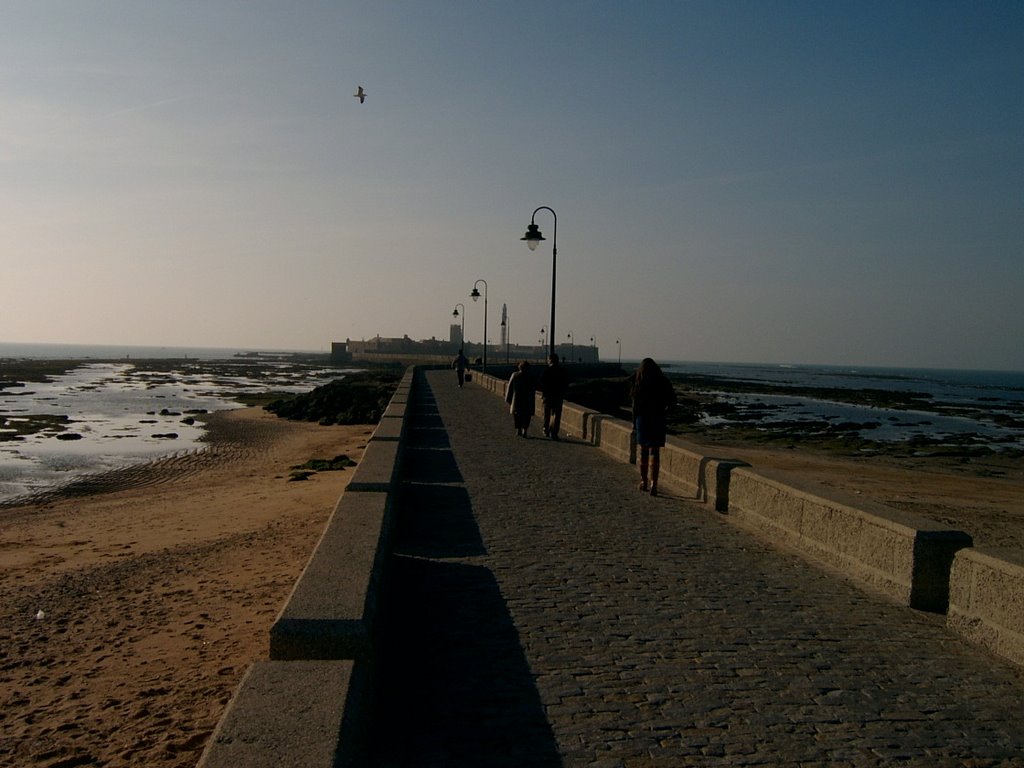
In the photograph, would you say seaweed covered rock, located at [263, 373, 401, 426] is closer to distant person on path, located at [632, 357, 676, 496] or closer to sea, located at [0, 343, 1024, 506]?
sea, located at [0, 343, 1024, 506]

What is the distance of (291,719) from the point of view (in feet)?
10.8

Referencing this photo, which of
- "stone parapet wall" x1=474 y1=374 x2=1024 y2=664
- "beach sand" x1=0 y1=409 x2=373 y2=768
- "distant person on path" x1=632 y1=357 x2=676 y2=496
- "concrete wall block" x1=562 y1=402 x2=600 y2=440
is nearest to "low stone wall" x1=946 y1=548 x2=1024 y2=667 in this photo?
"stone parapet wall" x1=474 y1=374 x2=1024 y2=664

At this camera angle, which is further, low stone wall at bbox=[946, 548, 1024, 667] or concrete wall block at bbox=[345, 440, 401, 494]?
concrete wall block at bbox=[345, 440, 401, 494]

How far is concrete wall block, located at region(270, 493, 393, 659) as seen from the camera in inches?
162

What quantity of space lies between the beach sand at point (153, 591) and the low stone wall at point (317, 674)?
1253 millimetres

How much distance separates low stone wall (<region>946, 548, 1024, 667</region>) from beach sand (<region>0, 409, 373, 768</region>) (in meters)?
4.59

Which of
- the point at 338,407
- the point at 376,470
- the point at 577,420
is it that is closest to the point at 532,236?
the point at 577,420

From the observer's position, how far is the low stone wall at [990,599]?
16.0ft

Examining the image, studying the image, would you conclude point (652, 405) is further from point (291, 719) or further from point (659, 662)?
point (291, 719)

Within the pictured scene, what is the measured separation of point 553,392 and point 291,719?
12922 millimetres

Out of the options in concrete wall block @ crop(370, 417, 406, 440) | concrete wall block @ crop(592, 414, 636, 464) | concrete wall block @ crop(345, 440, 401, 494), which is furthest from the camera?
concrete wall block @ crop(592, 414, 636, 464)

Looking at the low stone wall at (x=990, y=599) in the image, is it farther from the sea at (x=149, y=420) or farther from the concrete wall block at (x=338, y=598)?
the sea at (x=149, y=420)

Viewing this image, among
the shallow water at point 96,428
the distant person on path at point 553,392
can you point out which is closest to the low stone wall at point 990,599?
the distant person on path at point 553,392

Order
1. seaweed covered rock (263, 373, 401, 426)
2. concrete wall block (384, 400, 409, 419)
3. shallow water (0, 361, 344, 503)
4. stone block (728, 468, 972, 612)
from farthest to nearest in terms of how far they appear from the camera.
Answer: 1. seaweed covered rock (263, 373, 401, 426)
2. shallow water (0, 361, 344, 503)
3. concrete wall block (384, 400, 409, 419)
4. stone block (728, 468, 972, 612)
